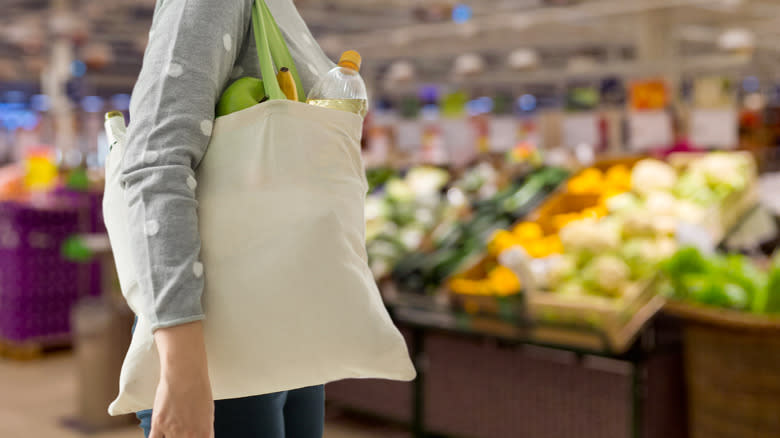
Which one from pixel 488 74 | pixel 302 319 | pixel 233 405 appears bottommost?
pixel 488 74

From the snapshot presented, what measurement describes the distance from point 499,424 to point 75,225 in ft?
13.3

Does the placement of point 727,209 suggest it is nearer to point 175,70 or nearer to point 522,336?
point 522,336

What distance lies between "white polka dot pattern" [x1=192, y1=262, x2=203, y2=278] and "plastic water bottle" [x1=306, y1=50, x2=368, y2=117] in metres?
0.29

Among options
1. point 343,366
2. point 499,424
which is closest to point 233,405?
point 343,366

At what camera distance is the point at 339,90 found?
1010mm

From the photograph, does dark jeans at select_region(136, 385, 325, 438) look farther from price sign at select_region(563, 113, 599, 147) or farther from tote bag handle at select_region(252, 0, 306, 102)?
price sign at select_region(563, 113, 599, 147)

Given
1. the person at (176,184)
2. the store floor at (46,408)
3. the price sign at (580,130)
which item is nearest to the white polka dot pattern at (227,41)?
the person at (176,184)

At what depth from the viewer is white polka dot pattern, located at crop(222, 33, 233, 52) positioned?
89 centimetres

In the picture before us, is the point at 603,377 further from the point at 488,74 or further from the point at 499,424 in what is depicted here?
the point at 488,74

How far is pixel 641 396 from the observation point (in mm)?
2816

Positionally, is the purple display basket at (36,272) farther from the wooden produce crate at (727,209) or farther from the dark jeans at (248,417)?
the dark jeans at (248,417)

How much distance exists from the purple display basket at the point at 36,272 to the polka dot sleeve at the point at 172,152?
5365 millimetres

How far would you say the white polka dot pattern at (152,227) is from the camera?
81cm

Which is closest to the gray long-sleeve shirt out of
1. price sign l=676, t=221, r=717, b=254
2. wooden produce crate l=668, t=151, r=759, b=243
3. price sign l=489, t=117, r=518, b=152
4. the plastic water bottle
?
the plastic water bottle
